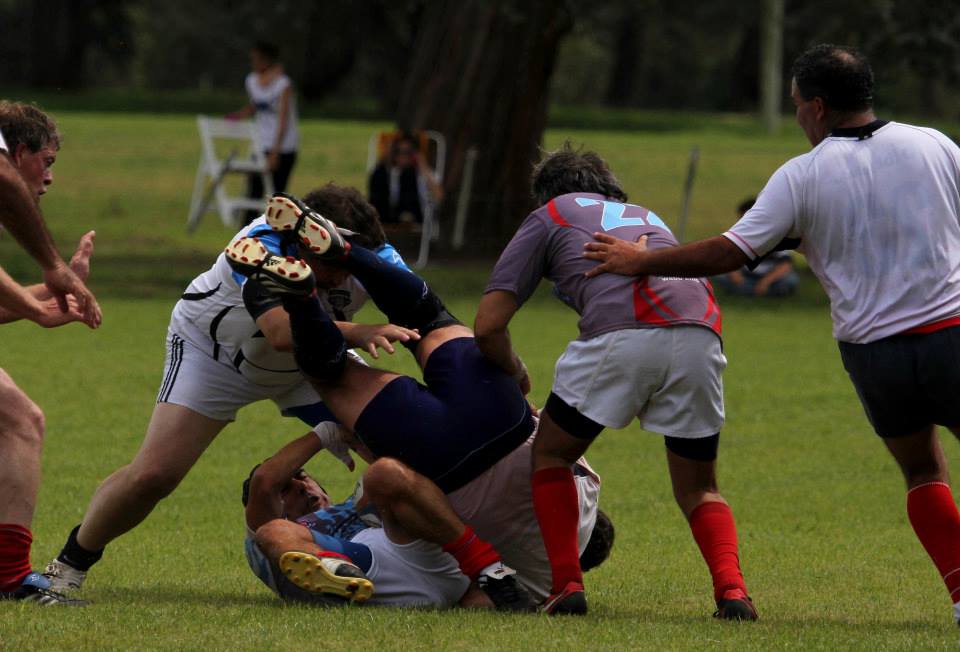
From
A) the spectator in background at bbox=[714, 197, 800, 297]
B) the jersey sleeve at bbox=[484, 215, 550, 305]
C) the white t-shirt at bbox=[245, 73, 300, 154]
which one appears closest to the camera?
the jersey sleeve at bbox=[484, 215, 550, 305]

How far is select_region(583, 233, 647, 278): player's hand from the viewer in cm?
589

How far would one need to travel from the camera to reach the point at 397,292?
619cm

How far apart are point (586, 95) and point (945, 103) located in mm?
18432

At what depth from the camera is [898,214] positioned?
564 cm

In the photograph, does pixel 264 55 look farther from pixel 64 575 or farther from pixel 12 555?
pixel 12 555

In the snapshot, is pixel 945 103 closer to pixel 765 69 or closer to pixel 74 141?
pixel 765 69

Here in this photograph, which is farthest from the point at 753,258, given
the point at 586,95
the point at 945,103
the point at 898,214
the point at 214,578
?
the point at 586,95

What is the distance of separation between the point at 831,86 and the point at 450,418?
1.78 metres

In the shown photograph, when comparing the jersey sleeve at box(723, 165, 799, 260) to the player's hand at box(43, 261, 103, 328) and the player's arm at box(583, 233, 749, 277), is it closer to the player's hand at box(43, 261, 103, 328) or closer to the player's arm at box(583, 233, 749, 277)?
the player's arm at box(583, 233, 749, 277)

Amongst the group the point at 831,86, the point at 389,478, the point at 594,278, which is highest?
the point at 831,86

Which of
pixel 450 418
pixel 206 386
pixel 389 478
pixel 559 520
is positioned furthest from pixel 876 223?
pixel 206 386

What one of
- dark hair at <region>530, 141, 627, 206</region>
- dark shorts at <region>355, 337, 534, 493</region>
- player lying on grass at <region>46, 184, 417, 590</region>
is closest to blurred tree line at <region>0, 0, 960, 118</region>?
dark hair at <region>530, 141, 627, 206</region>

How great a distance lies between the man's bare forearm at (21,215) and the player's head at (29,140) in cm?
57

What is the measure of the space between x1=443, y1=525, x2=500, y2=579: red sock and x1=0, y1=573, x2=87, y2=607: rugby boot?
135 cm
